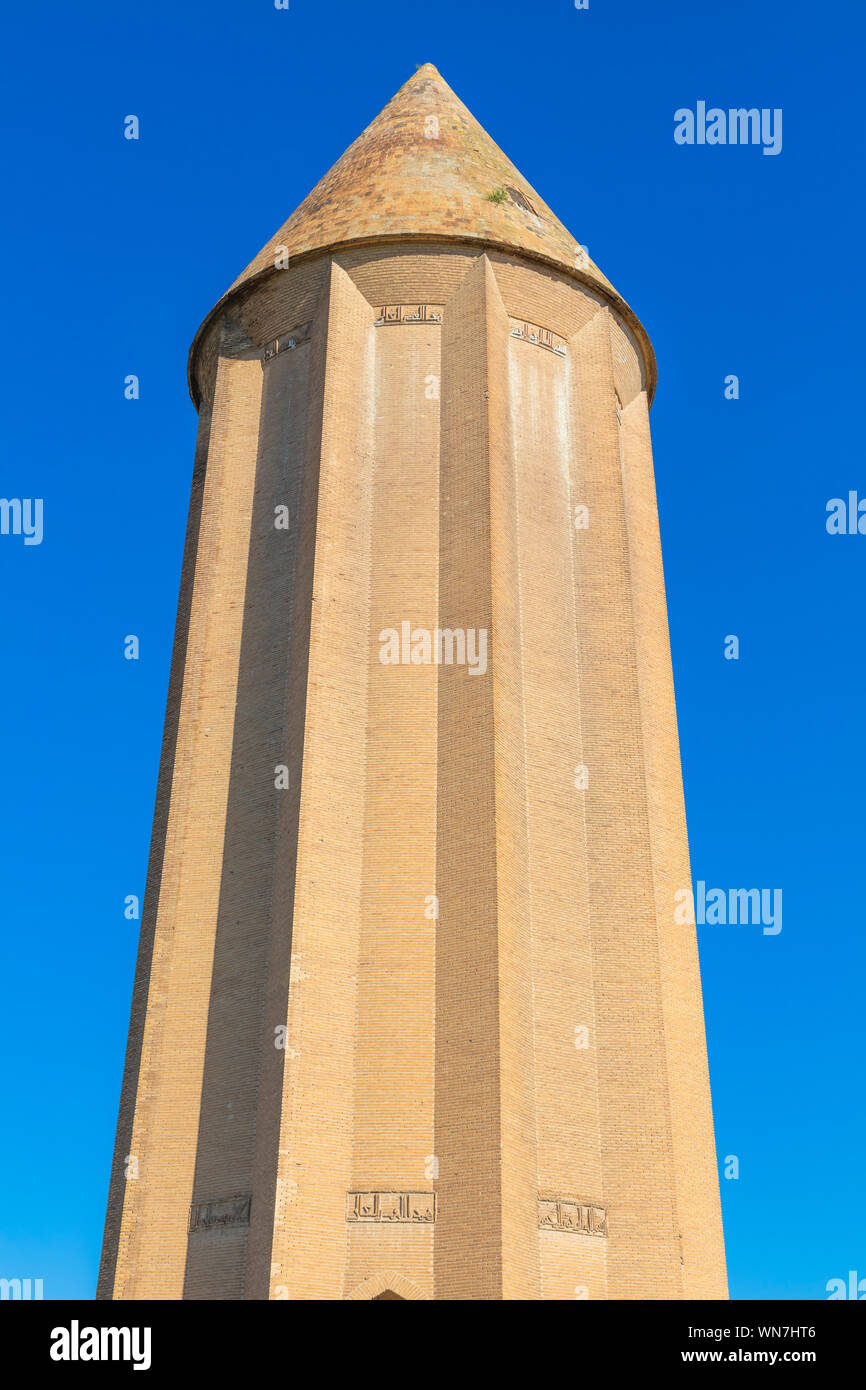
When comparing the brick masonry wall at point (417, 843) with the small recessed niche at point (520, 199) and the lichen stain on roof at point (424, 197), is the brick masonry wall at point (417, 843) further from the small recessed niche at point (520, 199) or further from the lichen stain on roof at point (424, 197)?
the small recessed niche at point (520, 199)

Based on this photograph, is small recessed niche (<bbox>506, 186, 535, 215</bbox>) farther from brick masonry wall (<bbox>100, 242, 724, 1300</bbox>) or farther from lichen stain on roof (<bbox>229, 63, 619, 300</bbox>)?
brick masonry wall (<bbox>100, 242, 724, 1300</bbox>)

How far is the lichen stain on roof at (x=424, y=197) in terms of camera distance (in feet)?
58.2

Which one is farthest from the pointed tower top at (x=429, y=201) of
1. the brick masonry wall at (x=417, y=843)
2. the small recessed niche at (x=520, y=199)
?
the brick masonry wall at (x=417, y=843)

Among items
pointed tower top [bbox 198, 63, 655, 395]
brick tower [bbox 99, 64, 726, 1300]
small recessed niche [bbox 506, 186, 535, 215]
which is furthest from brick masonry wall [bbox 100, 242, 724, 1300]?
small recessed niche [bbox 506, 186, 535, 215]

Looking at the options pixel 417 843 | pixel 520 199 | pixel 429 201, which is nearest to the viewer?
pixel 417 843

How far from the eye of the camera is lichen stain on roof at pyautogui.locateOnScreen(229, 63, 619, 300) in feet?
58.2

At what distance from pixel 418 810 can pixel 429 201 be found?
795 cm

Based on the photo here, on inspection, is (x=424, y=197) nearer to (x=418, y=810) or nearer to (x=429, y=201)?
(x=429, y=201)

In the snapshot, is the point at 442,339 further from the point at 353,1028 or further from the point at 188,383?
the point at 353,1028

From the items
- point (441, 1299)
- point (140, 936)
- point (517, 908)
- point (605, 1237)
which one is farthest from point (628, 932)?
point (140, 936)

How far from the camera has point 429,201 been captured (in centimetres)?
1800

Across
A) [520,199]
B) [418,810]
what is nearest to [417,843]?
[418,810]

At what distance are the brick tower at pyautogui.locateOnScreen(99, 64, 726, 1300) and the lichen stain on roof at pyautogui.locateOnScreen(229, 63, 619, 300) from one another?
0.07 metres
